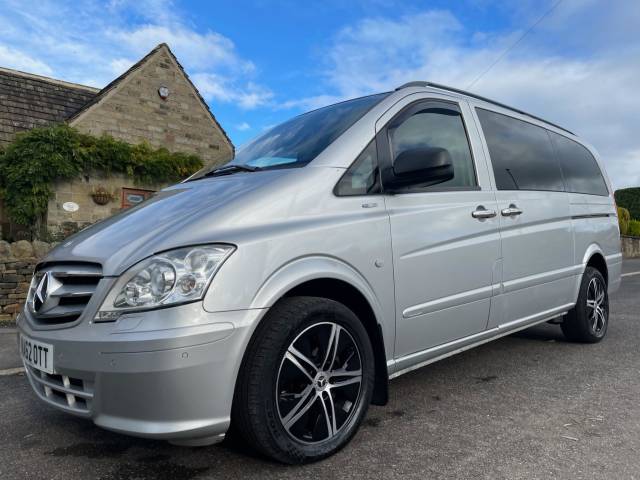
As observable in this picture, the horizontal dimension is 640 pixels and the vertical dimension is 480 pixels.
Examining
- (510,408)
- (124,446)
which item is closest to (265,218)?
(124,446)

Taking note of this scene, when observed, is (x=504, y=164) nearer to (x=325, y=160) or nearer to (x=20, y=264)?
(x=325, y=160)

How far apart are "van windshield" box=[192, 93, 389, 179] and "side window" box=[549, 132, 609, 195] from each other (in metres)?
2.18

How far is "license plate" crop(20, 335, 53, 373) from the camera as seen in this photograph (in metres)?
2.09

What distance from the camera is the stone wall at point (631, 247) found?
22672mm

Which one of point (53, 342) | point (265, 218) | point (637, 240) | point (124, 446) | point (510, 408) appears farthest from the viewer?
point (637, 240)

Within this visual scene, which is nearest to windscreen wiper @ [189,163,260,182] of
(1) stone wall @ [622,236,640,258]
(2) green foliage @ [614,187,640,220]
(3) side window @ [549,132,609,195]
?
(3) side window @ [549,132,609,195]

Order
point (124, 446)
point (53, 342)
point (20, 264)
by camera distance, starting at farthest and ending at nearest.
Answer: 1. point (20, 264)
2. point (124, 446)
3. point (53, 342)

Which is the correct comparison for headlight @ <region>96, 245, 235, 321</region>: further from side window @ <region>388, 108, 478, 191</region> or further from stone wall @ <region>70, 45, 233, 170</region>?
stone wall @ <region>70, 45, 233, 170</region>

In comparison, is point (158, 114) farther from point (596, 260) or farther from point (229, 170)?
point (596, 260)

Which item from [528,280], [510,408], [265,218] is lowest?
[510,408]

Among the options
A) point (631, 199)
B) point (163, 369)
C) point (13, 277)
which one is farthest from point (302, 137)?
point (631, 199)

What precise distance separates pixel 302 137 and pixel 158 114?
42.5 ft

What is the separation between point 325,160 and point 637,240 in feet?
86.0

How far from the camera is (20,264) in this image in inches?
273
